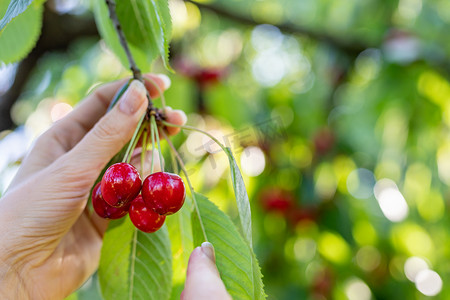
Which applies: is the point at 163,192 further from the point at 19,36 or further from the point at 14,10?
the point at 19,36

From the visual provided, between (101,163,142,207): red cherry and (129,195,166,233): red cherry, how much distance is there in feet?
0.12

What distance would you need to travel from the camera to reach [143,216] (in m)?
0.97

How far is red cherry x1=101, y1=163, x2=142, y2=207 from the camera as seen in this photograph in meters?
0.91

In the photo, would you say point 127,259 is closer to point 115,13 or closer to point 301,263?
point 115,13

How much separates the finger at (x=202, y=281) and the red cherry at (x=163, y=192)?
11 centimetres

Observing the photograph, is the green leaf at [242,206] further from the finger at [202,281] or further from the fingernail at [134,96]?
the fingernail at [134,96]

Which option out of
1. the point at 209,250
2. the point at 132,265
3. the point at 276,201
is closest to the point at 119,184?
the point at 209,250

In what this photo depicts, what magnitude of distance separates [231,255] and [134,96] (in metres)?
0.44

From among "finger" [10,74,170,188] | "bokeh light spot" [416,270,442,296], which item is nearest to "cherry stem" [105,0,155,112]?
"finger" [10,74,170,188]

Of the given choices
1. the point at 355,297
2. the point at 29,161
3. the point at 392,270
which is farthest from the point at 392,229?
the point at 29,161

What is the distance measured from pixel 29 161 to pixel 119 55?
0.42 meters

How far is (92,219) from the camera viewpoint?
1470 millimetres

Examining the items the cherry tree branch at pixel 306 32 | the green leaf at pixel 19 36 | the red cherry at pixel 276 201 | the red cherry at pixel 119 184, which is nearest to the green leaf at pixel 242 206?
the red cherry at pixel 119 184

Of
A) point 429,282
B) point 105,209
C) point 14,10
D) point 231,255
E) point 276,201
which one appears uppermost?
point 14,10
